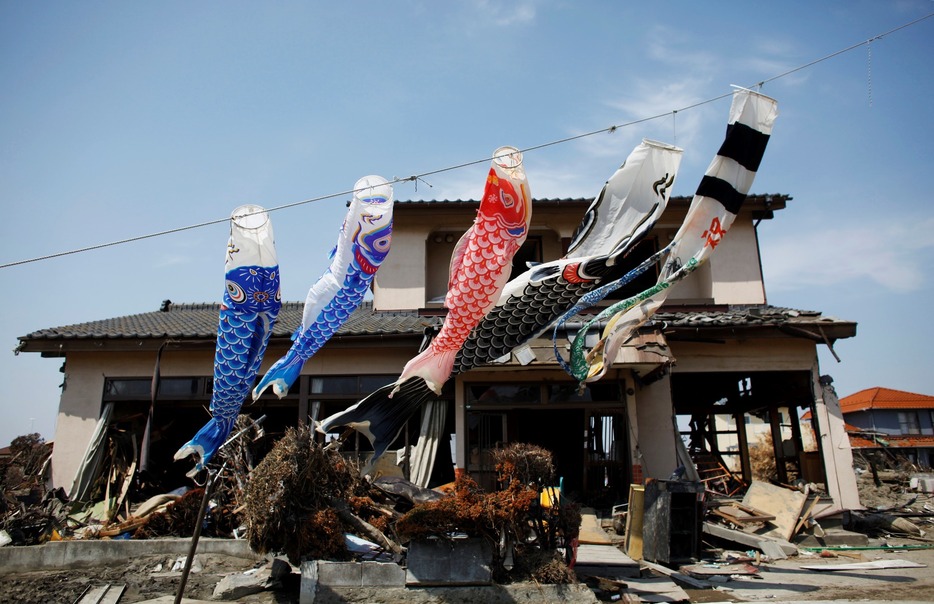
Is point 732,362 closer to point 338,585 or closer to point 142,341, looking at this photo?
point 338,585

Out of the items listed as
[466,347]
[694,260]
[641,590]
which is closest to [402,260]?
[466,347]

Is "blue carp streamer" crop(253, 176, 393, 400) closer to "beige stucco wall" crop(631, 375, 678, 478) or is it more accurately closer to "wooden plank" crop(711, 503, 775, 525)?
"beige stucco wall" crop(631, 375, 678, 478)

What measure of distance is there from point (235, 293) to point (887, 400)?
37870mm

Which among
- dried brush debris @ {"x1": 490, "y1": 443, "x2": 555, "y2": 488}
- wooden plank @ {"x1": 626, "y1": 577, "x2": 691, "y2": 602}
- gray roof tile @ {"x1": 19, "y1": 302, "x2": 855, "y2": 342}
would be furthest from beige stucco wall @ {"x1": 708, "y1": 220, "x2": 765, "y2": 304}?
dried brush debris @ {"x1": 490, "y1": 443, "x2": 555, "y2": 488}

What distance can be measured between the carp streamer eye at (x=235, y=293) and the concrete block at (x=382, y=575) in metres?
3.34

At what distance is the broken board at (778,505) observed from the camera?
11008 millimetres

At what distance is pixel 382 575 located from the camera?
24.9ft

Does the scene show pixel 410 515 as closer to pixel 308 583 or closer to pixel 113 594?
pixel 308 583

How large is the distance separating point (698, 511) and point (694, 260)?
404cm

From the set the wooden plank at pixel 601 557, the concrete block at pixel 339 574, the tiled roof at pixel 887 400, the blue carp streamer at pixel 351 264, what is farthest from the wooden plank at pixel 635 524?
the tiled roof at pixel 887 400

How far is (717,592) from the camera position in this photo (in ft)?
26.4

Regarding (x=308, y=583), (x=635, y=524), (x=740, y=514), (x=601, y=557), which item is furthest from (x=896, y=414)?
(x=308, y=583)

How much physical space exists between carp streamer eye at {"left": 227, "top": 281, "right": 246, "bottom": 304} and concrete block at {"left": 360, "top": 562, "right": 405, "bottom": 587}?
3.34 meters

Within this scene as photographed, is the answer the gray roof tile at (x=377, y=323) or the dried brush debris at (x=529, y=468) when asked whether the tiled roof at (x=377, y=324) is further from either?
the dried brush debris at (x=529, y=468)
